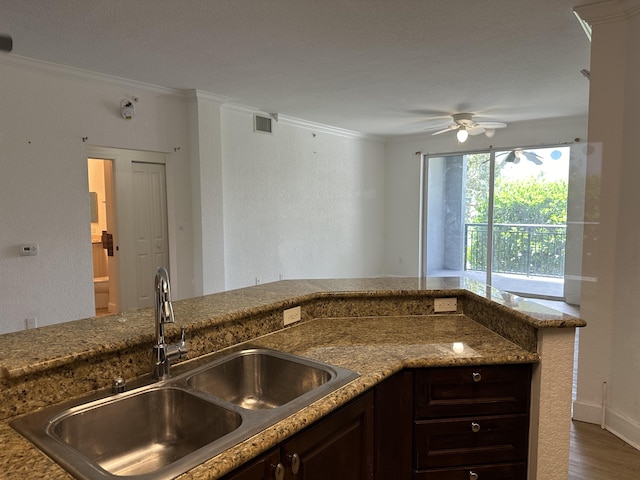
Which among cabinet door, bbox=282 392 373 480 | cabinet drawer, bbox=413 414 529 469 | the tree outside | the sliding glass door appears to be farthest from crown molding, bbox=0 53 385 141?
cabinet drawer, bbox=413 414 529 469

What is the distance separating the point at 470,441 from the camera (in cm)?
174

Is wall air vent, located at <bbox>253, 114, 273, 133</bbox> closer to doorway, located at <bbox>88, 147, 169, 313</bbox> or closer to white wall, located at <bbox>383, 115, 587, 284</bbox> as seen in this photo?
doorway, located at <bbox>88, 147, 169, 313</bbox>

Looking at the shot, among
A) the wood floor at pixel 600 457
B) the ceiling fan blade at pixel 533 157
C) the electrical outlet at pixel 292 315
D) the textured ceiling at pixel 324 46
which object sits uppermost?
the textured ceiling at pixel 324 46

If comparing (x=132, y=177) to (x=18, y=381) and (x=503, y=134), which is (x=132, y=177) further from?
(x=503, y=134)

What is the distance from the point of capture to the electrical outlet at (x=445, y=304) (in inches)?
89.7

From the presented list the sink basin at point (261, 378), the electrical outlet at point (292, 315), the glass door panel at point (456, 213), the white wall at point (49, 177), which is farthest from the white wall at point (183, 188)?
the sink basin at point (261, 378)

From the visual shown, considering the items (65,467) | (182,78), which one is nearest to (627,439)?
(65,467)

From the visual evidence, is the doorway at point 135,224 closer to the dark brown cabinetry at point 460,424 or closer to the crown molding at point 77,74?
the crown molding at point 77,74

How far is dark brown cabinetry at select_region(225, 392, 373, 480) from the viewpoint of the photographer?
109cm

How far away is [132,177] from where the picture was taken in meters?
4.52

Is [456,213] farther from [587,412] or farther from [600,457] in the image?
[600,457]

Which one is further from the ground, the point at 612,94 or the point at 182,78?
the point at 182,78

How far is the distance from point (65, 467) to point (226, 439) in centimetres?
34

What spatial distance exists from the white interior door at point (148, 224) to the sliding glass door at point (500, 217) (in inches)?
184
